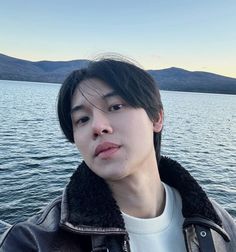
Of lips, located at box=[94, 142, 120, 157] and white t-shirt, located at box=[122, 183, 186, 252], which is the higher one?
lips, located at box=[94, 142, 120, 157]

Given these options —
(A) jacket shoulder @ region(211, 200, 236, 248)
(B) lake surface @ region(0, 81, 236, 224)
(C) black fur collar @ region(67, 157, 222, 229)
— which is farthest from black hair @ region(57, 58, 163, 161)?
(B) lake surface @ region(0, 81, 236, 224)

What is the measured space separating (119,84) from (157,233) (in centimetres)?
136

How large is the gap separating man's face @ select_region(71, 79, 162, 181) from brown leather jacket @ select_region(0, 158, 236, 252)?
200mm

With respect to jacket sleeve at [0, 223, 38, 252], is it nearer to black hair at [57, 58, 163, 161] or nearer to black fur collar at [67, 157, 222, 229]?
black fur collar at [67, 157, 222, 229]

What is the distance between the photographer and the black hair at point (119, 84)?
10.4 feet

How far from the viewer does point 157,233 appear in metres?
2.97

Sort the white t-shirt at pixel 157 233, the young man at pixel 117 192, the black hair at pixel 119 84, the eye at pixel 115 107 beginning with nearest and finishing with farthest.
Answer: the young man at pixel 117 192
the white t-shirt at pixel 157 233
the eye at pixel 115 107
the black hair at pixel 119 84

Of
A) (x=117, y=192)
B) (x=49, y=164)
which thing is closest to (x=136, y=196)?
(x=117, y=192)

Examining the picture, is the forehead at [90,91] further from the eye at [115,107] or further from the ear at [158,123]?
the ear at [158,123]

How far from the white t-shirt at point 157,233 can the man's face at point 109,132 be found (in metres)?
0.43

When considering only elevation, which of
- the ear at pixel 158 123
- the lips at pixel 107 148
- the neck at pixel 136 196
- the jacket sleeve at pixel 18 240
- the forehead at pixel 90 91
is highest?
the forehead at pixel 90 91

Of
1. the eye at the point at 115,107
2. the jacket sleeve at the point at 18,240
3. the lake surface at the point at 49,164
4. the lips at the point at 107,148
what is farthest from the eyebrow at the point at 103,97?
the lake surface at the point at 49,164

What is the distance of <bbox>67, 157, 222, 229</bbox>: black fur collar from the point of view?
2666 millimetres

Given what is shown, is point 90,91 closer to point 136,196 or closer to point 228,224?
point 136,196
